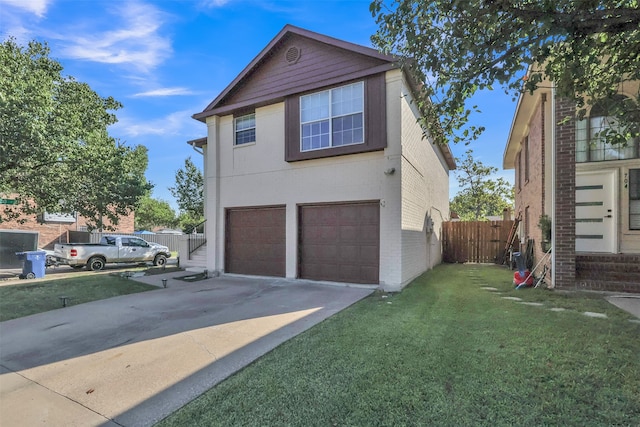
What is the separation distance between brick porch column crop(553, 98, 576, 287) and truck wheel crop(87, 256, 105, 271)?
16626 mm

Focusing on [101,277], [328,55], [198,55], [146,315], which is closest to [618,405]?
[146,315]

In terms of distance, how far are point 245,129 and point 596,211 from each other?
1051 cm

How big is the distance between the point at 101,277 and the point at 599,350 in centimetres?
1287

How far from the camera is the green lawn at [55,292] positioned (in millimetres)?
7031

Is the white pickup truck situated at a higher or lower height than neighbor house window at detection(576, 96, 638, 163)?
lower

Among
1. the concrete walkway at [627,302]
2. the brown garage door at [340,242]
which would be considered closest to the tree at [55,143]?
the brown garage door at [340,242]

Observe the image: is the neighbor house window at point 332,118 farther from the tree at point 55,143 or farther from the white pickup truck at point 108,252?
the white pickup truck at point 108,252

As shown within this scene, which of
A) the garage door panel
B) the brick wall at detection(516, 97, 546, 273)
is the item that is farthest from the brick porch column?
the garage door panel

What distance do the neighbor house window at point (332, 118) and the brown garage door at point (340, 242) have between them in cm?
185

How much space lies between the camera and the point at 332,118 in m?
9.16

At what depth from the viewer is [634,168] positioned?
7941 millimetres

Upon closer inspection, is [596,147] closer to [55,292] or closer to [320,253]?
[320,253]

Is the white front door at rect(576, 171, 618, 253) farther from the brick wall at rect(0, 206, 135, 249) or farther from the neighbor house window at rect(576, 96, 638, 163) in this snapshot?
the brick wall at rect(0, 206, 135, 249)

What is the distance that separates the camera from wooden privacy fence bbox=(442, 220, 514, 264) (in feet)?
49.8
